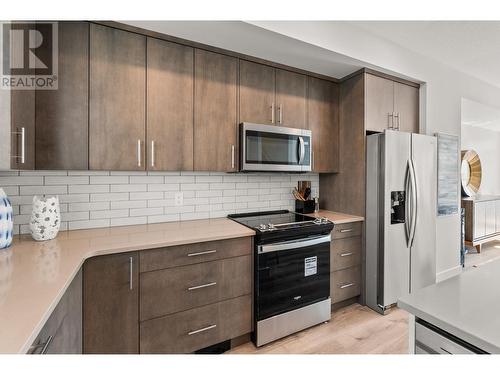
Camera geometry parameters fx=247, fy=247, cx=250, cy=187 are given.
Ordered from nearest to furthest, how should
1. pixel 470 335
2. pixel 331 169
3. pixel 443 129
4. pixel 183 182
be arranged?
1. pixel 470 335
2. pixel 183 182
3. pixel 331 169
4. pixel 443 129

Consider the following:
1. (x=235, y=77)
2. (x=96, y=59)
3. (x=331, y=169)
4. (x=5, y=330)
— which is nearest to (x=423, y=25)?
(x=331, y=169)

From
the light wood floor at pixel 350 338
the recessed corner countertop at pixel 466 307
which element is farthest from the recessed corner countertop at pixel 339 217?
the recessed corner countertop at pixel 466 307

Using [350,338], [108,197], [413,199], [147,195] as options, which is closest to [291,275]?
[350,338]

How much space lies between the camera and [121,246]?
1.46m

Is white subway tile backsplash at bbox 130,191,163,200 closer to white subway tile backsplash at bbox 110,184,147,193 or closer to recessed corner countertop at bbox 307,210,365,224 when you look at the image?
white subway tile backsplash at bbox 110,184,147,193

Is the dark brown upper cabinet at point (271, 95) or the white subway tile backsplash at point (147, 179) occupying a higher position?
the dark brown upper cabinet at point (271, 95)

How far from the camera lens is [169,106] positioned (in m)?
1.95

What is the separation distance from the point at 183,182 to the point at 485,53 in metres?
3.64

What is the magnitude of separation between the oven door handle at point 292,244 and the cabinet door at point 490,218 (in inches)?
156

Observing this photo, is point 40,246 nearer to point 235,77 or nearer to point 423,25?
point 235,77

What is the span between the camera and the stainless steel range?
6.19 ft

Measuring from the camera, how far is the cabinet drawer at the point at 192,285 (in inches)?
61.0

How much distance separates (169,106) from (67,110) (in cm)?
67

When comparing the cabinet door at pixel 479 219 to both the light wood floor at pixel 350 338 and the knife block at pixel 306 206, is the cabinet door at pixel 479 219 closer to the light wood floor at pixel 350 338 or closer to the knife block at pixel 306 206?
the light wood floor at pixel 350 338
